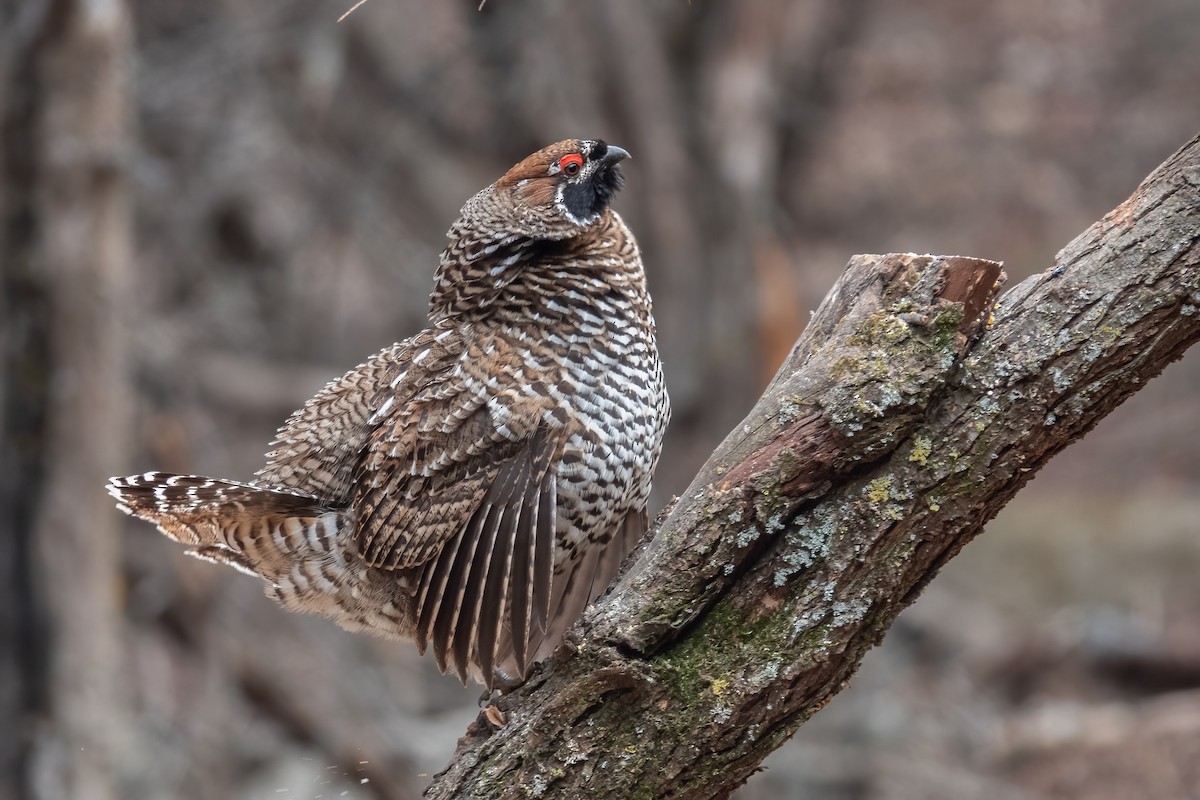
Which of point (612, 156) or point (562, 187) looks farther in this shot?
point (612, 156)

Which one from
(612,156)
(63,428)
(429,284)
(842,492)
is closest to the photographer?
(842,492)

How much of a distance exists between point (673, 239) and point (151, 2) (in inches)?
178

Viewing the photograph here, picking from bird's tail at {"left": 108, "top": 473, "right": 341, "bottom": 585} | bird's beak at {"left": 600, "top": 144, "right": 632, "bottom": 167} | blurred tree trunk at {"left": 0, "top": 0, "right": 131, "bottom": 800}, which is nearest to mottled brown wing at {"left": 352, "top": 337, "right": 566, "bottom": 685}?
bird's tail at {"left": 108, "top": 473, "right": 341, "bottom": 585}

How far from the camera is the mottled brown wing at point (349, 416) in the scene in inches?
149

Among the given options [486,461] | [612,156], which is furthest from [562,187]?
[486,461]

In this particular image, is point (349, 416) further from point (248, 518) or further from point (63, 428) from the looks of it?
point (63, 428)

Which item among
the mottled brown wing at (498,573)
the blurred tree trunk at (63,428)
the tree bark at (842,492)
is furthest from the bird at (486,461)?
the blurred tree trunk at (63,428)

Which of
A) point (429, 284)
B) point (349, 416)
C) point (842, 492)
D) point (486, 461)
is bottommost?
point (842, 492)

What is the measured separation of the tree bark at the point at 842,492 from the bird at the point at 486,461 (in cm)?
→ 49

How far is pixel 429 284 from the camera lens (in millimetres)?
10188

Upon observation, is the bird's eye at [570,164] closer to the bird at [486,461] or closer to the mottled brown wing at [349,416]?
the bird at [486,461]

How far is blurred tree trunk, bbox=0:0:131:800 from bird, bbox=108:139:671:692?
294 cm

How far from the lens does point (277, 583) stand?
3.92m

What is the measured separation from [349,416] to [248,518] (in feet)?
1.43
